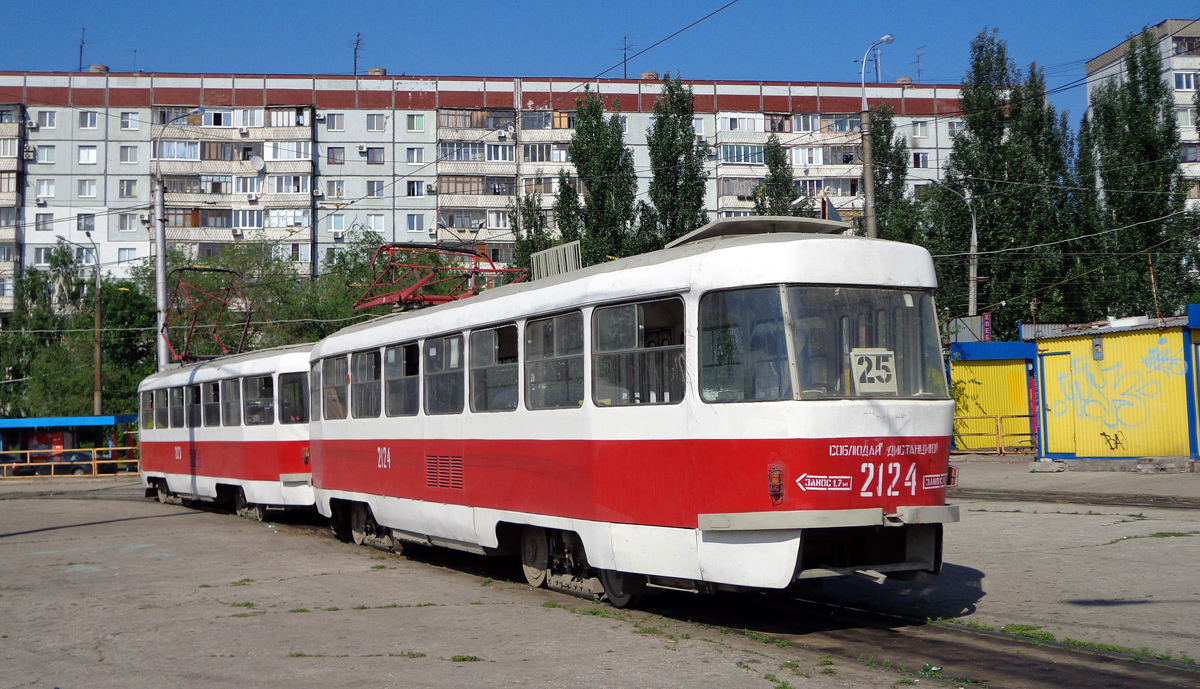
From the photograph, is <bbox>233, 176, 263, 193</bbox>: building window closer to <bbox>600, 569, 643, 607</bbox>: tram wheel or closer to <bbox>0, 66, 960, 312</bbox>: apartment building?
<bbox>0, 66, 960, 312</bbox>: apartment building

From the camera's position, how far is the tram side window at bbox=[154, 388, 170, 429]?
1010 inches

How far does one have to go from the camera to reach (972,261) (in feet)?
118

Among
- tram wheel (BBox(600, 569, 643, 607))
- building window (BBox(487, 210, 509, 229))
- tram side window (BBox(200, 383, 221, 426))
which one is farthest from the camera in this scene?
building window (BBox(487, 210, 509, 229))

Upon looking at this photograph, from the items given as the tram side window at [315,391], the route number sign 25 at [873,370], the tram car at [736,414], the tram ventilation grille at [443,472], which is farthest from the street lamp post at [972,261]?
the route number sign 25 at [873,370]

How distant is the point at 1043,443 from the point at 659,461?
17831 millimetres

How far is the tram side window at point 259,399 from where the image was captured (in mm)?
19438

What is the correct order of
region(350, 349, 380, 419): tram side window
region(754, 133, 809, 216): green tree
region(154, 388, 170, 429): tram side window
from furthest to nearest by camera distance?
region(754, 133, 809, 216): green tree
region(154, 388, 170, 429): tram side window
region(350, 349, 380, 419): tram side window

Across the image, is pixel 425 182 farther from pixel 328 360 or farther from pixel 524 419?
pixel 524 419

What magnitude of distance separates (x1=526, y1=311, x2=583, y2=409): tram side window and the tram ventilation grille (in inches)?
73.4

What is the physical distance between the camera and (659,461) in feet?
28.3

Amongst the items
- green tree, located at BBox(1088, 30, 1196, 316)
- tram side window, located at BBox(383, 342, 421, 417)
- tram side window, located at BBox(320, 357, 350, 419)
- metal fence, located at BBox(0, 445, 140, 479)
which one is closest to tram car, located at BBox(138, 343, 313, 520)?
tram side window, located at BBox(320, 357, 350, 419)

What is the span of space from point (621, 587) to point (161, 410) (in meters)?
19.8

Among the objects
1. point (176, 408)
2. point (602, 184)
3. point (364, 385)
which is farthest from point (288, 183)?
point (364, 385)

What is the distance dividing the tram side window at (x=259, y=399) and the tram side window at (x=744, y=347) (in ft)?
42.1
